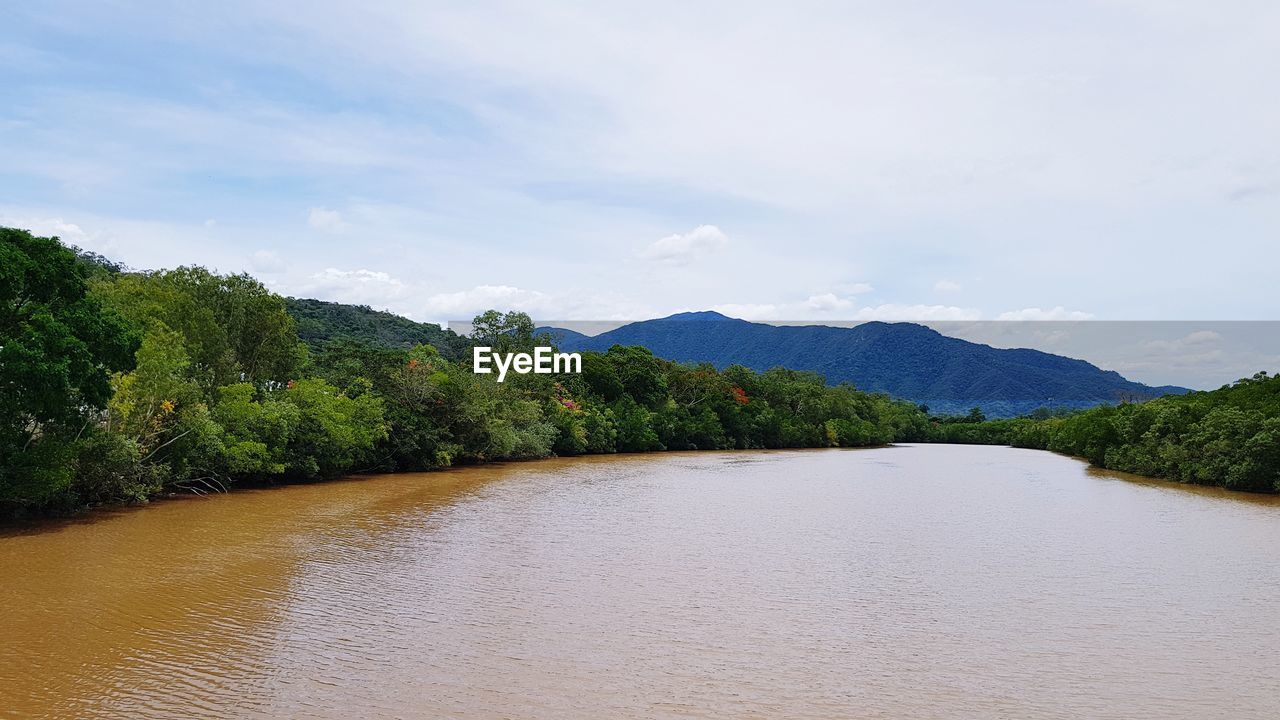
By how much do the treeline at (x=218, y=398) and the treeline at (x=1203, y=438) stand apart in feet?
100

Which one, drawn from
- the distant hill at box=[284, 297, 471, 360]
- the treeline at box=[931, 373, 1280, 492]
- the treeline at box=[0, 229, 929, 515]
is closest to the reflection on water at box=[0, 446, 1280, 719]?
the treeline at box=[0, 229, 929, 515]

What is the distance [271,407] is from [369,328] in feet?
208

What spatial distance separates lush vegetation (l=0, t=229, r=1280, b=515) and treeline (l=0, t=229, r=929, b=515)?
6 centimetres

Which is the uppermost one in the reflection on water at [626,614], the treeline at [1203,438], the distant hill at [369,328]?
Answer: the distant hill at [369,328]

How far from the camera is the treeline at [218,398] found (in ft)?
57.9

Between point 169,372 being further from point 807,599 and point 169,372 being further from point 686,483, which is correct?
point 686,483

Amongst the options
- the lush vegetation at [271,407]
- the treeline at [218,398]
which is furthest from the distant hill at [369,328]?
the treeline at [218,398]

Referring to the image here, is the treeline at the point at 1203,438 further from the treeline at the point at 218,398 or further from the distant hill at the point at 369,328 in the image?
the distant hill at the point at 369,328

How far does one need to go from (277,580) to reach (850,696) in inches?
403

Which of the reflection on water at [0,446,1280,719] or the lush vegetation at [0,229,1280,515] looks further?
the lush vegetation at [0,229,1280,515]

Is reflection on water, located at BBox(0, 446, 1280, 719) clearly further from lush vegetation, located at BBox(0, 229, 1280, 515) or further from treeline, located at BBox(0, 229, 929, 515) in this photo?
lush vegetation, located at BBox(0, 229, 1280, 515)

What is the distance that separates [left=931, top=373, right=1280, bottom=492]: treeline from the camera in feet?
110

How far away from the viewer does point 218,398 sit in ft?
96.2

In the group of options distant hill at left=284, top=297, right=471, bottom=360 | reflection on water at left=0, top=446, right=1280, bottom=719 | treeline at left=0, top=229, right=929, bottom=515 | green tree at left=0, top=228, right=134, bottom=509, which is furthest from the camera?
distant hill at left=284, top=297, right=471, bottom=360
